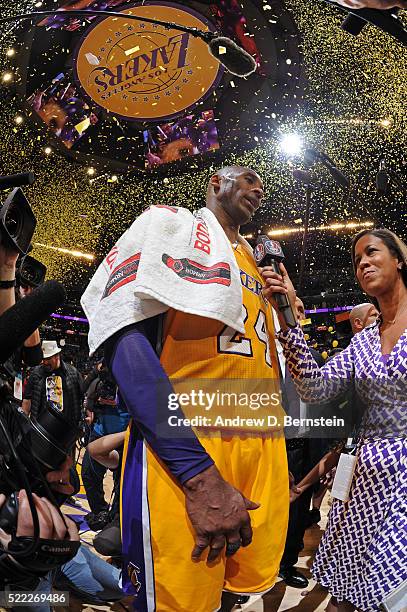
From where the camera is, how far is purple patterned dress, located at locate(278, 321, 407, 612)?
172 centimetres

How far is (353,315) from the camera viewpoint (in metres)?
3.63

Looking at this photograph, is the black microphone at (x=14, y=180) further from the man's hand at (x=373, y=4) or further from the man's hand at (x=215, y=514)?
the man's hand at (x=373, y=4)

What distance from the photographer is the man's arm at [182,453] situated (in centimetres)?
118

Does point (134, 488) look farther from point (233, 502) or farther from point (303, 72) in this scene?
point (303, 72)

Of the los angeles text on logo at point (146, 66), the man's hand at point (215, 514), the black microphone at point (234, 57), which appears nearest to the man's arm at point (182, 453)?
the man's hand at point (215, 514)

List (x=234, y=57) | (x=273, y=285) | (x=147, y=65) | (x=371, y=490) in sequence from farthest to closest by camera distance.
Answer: (x=147, y=65)
(x=234, y=57)
(x=371, y=490)
(x=273, y=285)

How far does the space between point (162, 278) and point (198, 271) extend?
0.13 meters

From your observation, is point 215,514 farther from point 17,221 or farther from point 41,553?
point 17,221

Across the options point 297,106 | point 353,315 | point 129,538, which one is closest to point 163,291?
point 129,538

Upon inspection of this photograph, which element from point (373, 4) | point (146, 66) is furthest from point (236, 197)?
point (146, 66)

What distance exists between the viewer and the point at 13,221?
1.31 meters

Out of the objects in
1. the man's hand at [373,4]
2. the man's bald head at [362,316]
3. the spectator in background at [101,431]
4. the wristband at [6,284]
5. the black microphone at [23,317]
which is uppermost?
the man's hand at [373,4]

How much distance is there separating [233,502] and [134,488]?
312mm

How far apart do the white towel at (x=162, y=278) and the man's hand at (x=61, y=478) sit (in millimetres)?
302
